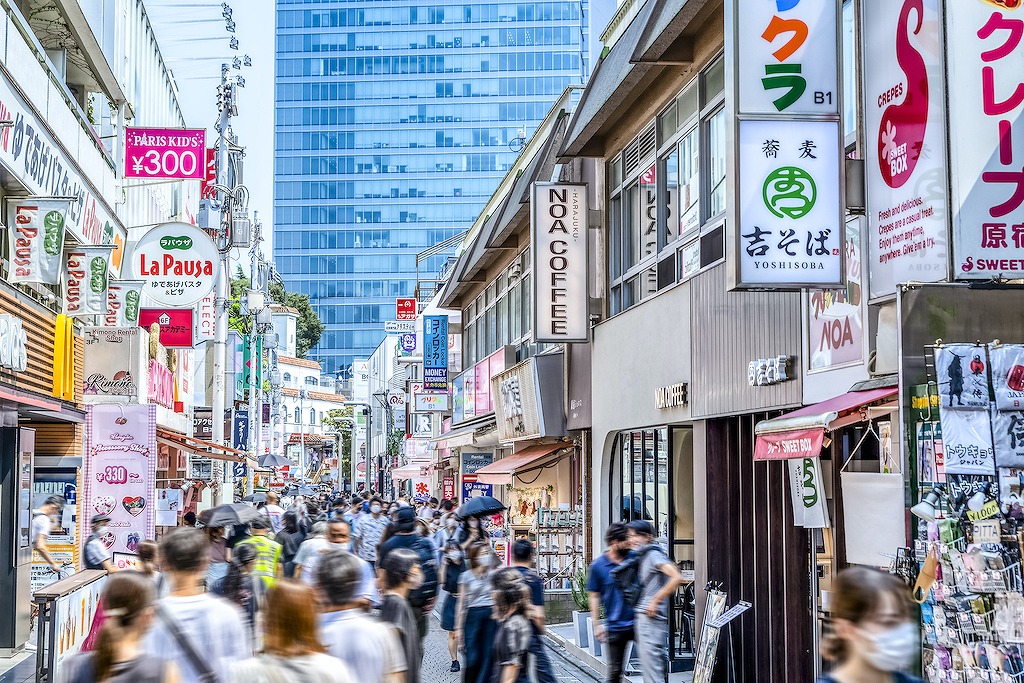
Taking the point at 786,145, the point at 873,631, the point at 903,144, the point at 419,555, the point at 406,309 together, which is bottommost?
the point at 419,555

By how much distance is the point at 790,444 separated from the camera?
31.2ft

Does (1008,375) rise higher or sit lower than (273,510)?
higher

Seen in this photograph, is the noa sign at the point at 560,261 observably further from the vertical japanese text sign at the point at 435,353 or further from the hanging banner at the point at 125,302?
the vertical japanese text sign at the point at 435,353

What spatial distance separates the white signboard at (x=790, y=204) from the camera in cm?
936

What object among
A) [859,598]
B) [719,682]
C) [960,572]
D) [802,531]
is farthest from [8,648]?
[859,598]

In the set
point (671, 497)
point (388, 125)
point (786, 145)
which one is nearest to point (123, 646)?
point (786, 145)

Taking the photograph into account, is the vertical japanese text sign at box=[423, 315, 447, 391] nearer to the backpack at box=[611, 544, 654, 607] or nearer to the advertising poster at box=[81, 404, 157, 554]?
the advertising poster at box=[81, 404, 157, 554]

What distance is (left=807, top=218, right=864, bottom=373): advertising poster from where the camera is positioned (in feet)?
32.4

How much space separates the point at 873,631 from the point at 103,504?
18899mm

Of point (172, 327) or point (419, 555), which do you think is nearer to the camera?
point (419, 555)

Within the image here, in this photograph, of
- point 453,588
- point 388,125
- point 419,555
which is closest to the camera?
point 419,555

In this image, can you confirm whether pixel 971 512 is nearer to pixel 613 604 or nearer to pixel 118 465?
pixel 613 604

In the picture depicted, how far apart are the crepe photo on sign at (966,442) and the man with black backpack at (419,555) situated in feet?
17.2

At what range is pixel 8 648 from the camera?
16.6 metres
